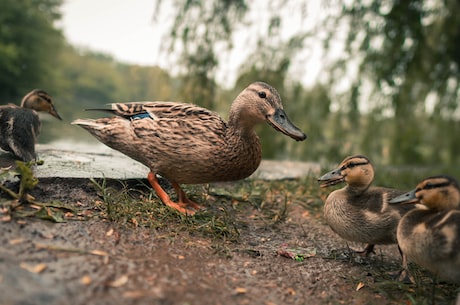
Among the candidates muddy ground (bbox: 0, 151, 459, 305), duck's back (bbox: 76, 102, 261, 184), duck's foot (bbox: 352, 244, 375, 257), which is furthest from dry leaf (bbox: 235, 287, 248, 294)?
duck's foot (bbox: 352, 244, 375, 257)

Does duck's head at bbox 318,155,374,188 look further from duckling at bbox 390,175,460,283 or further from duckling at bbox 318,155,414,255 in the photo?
duckling at bbox 390,175,460,283

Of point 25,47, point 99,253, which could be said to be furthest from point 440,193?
point 25,47

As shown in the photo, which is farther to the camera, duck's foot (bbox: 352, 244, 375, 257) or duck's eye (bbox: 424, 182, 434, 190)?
duck's foot (bbox: 352, 244, 375, 257)

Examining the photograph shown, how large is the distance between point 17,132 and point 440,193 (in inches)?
143

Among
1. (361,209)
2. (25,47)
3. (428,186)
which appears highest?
(25,47)

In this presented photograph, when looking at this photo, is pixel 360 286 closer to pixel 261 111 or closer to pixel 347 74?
pixel 261 111

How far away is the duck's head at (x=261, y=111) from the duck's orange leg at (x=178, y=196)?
2.74 feet

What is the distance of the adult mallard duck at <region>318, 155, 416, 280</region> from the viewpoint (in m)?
3.50

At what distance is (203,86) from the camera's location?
7.15m

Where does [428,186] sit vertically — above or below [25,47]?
below

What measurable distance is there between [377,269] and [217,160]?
1.58 metres

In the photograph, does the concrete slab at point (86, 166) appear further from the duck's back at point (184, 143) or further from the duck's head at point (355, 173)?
the duck's head at point (355, 173)

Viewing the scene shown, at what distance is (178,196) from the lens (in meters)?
4.03

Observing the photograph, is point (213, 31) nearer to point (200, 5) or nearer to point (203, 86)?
point (200, 5)
